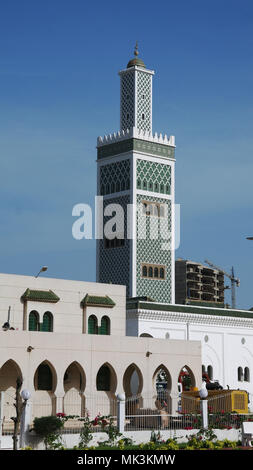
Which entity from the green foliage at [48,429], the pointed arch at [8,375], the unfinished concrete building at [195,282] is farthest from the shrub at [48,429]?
the unfinished concrete building at [195,282]

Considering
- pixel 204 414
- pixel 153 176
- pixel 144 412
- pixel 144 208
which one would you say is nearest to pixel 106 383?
pixel 144 412

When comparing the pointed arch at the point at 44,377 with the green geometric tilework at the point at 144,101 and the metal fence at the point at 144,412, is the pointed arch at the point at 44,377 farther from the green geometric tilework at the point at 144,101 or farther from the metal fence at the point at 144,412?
the green geometric tilework at the point at 144,101

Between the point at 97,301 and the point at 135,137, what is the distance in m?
21.4

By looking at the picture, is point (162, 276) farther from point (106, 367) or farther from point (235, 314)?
point (106, 367)

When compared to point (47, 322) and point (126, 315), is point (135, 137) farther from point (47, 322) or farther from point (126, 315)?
point (47, 322)

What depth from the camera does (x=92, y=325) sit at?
39531mm

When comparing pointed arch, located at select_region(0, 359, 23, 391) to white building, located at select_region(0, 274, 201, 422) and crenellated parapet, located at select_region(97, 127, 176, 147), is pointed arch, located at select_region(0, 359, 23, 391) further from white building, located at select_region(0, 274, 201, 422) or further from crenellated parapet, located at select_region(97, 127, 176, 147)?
crenellated parapet, located at select_region(97, 127, 176, 147)

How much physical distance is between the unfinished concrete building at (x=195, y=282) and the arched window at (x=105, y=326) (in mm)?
65925

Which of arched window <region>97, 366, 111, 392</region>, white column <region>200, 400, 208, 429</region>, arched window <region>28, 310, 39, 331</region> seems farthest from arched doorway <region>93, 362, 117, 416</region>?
white column <region>200, 400, 208, 429</region>

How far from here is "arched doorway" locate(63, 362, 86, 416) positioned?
115ft

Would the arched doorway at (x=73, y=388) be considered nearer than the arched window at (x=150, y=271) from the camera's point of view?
Yes

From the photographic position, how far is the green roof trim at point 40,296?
3672cm
